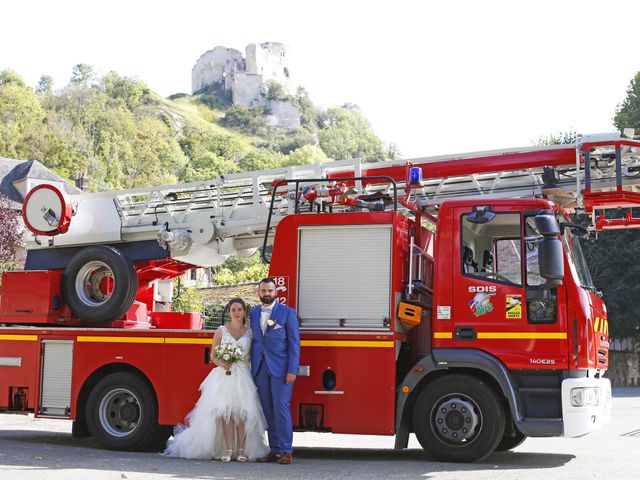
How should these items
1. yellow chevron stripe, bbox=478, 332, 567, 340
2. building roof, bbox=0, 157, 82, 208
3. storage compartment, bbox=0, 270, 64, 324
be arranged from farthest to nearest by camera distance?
building roof, bbox=0, 157, 82, 208
storage compartment, bbox=0, 270, 64, 324
yellow chevron stripe, bbox=478, 332, 567, 340

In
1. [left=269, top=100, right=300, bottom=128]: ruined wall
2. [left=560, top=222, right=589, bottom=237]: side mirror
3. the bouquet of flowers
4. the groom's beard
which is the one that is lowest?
the bouquet of flowers

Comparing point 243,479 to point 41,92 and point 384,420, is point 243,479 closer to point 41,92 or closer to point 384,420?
point 384,420

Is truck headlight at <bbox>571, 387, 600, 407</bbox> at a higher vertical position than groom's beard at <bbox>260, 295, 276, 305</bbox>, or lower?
lower

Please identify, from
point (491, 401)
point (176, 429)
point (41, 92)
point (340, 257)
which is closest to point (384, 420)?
point (491, 401)

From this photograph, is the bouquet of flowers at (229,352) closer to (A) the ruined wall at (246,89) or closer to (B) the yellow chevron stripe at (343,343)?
(B) the yellow chevron stripe at (343,343)

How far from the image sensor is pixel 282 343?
11.1 metres

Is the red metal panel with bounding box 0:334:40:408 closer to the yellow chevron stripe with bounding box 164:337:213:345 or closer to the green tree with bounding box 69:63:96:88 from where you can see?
the yellow chevron stripe with bounding box 164:337:213:345

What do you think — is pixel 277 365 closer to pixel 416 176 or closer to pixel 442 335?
pixel 442 335

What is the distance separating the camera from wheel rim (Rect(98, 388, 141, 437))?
12.3m

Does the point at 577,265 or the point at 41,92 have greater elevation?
the point at 41,92

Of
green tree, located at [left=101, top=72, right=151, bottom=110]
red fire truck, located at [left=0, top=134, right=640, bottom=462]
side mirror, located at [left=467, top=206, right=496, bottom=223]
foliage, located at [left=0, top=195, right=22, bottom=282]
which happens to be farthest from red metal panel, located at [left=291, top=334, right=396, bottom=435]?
green tree, located at [left=101, top=72, right=151, bottom=110]

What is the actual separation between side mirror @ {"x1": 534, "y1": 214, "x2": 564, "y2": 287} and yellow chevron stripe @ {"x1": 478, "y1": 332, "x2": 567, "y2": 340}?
0.65 metres

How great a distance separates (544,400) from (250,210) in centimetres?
477

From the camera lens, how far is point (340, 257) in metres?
11.4
